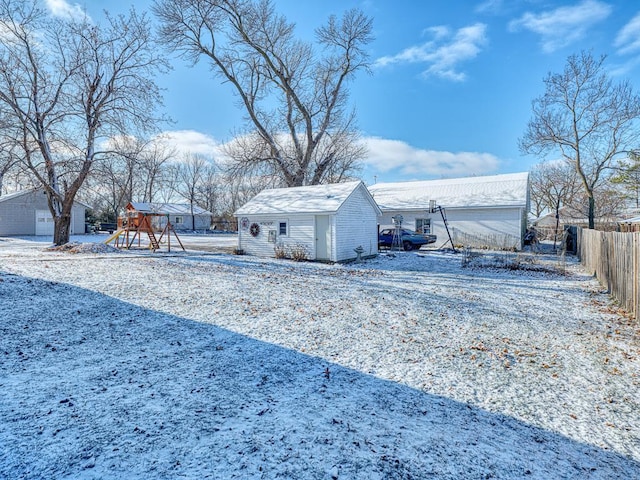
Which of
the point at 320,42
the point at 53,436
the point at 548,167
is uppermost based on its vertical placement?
the point at 320,42

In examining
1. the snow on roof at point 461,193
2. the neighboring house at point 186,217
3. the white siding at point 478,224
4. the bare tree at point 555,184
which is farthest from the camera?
the neighboring house at point 186,217

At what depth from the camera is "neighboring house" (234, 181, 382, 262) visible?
48.6 feet

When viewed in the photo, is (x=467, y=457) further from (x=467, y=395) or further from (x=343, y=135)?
(x=343, y=135)

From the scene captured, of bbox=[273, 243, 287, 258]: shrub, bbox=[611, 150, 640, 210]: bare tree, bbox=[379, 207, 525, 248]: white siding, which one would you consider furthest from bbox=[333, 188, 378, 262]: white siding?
bbox=[611, 150, 640, 210]: bare tree

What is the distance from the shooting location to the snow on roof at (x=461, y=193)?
21500 mm

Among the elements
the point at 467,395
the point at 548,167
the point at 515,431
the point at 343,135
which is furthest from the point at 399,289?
the point at 548,167

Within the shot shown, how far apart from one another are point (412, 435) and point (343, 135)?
26938 millimetres

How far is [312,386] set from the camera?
12.0 feet

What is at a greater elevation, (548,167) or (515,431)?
(548,167)

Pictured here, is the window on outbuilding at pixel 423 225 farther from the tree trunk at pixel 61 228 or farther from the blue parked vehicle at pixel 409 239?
the tree trunk at pixel 61 228

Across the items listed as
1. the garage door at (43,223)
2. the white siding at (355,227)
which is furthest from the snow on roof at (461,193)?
the garage door at (43,223)

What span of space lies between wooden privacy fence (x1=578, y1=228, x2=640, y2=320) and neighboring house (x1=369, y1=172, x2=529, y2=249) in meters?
10.4

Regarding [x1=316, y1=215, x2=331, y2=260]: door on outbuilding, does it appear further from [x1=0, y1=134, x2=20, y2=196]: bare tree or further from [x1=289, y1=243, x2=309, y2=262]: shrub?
[x1=0, y1=134, x2=20, y2=196]: bare tree

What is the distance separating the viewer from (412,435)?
2801 millimetres
